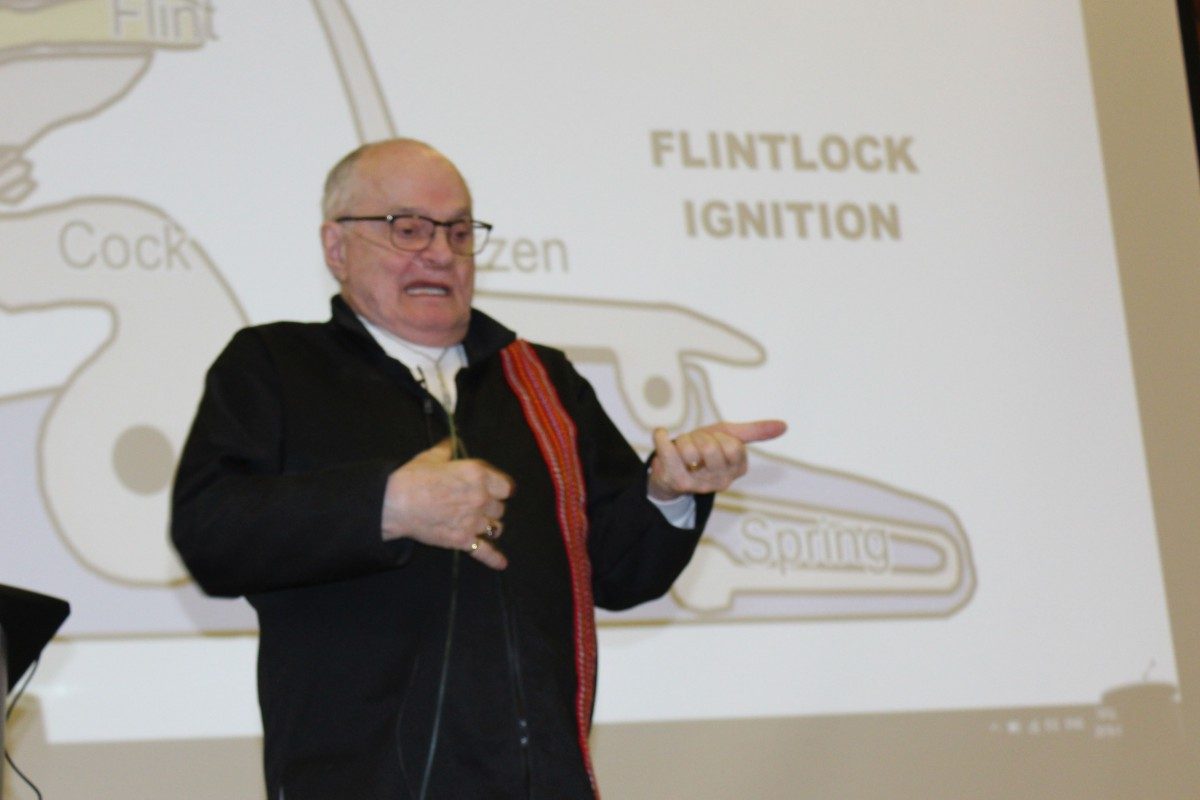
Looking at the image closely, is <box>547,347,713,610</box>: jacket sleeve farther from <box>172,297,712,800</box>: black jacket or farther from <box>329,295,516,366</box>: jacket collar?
<box>329,295,516,366</box>: jacket collar

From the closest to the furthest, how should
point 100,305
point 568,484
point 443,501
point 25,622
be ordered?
1. point 443,501
2. point 25,622
3. point 568,484
4. point 100,305

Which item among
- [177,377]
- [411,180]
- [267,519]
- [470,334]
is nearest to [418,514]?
[267,519]

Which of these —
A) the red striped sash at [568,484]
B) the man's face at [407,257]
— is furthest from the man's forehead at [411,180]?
the red striped sash at [568,484]

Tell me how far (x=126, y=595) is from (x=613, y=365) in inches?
41.0

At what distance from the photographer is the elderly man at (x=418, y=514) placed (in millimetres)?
2049

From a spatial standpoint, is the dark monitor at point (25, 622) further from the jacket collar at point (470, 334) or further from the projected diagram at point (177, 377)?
the projected diagram at point (177, 377)

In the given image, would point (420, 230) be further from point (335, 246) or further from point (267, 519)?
point (267, 519)

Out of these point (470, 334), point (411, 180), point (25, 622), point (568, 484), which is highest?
point (411, 180)

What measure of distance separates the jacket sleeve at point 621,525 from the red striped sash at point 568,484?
37 millimetres

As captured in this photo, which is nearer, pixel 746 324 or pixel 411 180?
pixel 411 180

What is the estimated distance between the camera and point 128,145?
3318 millimetres

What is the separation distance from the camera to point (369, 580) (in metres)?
2.19

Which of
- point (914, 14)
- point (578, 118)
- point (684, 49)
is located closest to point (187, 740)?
point (578, 118)

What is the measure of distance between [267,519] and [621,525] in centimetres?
56
